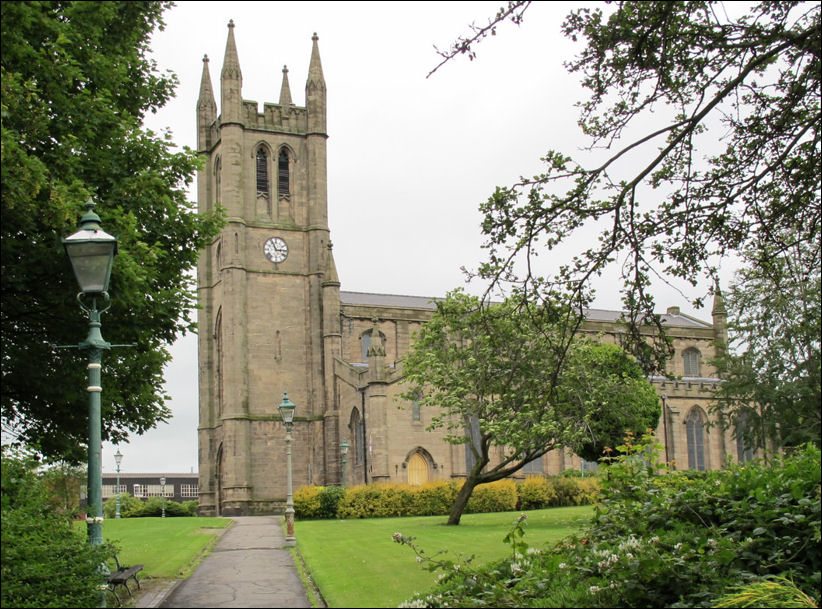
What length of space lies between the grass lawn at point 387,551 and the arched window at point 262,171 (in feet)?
87.4

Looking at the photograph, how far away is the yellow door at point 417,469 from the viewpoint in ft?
154

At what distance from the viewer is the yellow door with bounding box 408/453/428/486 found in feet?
154

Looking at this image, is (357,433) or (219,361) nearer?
(357,433)

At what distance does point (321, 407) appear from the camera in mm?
50938

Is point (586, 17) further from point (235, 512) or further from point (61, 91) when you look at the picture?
point (235, 512)

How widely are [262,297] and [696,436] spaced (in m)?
26.9

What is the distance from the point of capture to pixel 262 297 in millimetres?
51844

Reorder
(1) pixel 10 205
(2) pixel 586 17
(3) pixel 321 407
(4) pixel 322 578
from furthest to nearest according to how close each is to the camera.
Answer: (3) pixel 321 407 < (4) pixel 322 578 < (1) pixel 10 205 < (2) pixel 586 17

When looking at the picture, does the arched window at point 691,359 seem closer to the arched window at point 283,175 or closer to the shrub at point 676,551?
the arched window at point 283,175

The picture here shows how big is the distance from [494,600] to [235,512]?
38.4 meters

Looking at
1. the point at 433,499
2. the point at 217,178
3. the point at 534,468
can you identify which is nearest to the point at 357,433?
the point at 433,499

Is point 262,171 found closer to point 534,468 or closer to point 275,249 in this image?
point 275,249

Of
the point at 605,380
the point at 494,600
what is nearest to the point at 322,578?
the point at 494,600

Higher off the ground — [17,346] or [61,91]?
[61,91]
